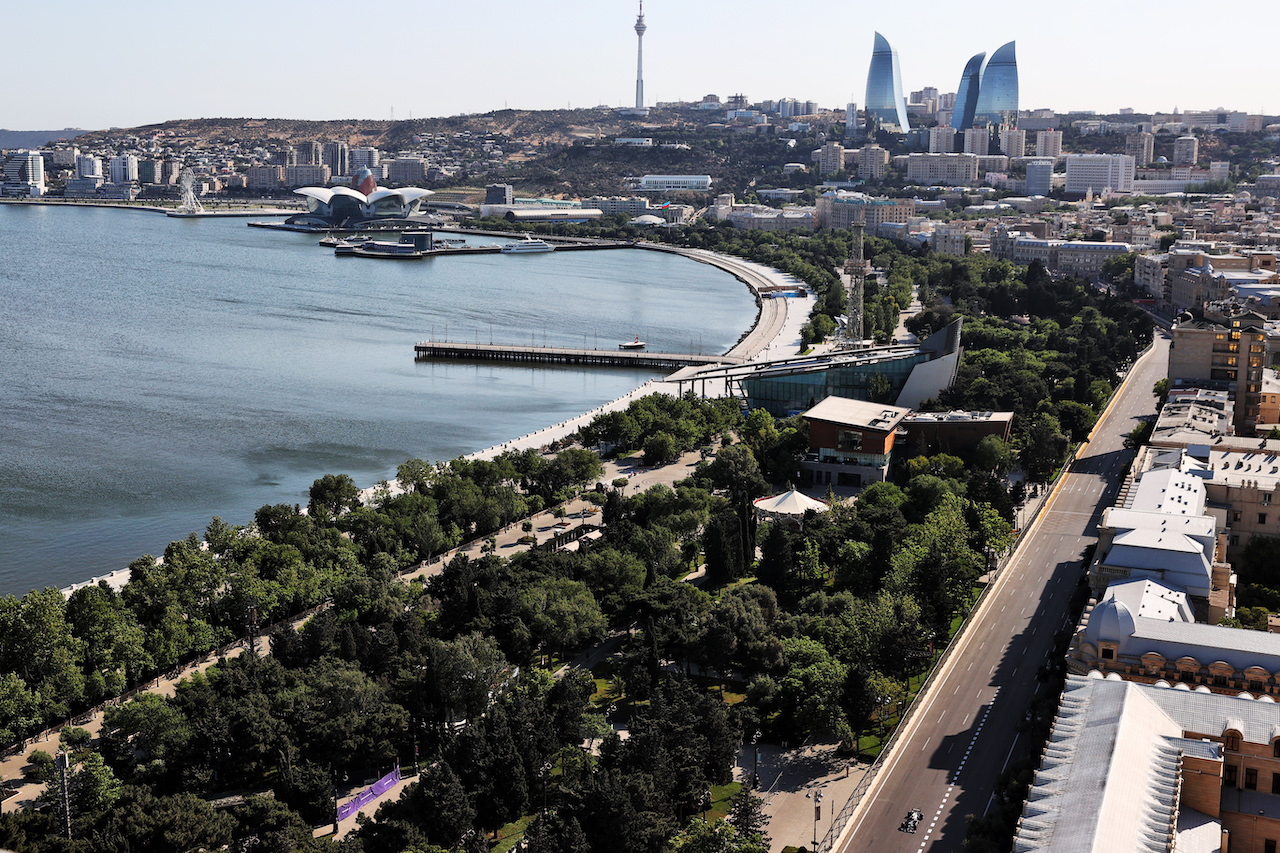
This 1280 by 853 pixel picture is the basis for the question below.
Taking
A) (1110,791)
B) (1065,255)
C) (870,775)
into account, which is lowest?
(870,775)

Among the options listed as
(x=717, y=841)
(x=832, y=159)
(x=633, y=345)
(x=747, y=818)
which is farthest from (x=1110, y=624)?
(x=832, y=159)

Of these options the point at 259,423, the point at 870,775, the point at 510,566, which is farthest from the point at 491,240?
the point at 870,775

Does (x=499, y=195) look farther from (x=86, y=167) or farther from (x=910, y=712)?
(x=910, y=712)

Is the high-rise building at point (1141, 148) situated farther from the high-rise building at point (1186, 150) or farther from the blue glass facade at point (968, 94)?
the blue glass facade at point (968, 94)

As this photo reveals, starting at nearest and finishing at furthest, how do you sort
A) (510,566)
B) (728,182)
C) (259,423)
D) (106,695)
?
(106,695), (510,566), (259,423), (728,182)

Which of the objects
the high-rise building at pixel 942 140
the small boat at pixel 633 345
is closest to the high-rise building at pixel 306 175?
the high-rise building at pixel 942 140

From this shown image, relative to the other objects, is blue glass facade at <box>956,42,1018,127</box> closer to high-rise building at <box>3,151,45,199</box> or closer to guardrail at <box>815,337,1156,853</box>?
high-rise building at <box>3,151,45,199</box>

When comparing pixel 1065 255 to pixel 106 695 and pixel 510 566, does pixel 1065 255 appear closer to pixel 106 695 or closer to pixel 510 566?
pixel 510 566
